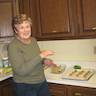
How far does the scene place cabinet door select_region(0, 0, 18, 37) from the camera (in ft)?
8.20

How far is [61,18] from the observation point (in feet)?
7.48

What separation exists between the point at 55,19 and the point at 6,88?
88 cm

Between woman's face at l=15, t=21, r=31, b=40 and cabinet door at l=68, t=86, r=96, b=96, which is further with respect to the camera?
cabinet door at l=68, t=86, r=96, b=96

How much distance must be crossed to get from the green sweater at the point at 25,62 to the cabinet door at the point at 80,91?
38cm

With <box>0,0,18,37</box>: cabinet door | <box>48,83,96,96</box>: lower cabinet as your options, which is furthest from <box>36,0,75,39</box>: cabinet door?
<box>48,83,96,96</box>: lower cabinet

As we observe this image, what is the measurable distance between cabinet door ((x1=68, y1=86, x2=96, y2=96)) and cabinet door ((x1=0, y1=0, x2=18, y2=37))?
3.28ft

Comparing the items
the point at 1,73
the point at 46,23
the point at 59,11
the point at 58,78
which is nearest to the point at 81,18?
the point at 59,11

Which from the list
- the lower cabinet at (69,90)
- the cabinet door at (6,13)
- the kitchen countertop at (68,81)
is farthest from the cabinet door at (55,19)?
the lower cabinet at (69,90)

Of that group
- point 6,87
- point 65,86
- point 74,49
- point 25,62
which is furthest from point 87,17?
point 6,87

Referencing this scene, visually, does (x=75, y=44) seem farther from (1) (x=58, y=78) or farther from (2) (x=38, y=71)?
(2) (x=38, y=71)

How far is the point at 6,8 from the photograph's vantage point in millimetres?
2510

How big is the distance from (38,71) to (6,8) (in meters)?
1.00

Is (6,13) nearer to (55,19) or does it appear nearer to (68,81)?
(55,19)

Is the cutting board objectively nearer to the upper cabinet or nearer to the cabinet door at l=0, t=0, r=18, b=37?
the upper cabinet
